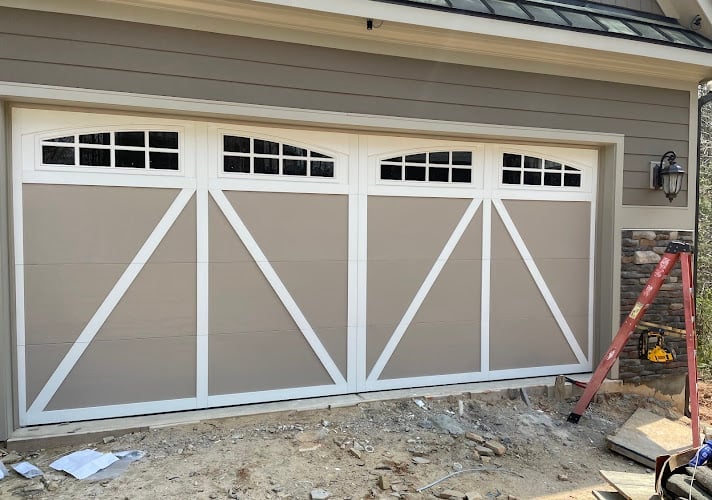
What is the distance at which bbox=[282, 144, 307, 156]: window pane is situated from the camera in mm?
4426

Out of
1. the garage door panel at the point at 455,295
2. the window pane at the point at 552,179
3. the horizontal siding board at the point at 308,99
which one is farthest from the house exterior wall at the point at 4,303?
the window pane at the point at 552,179

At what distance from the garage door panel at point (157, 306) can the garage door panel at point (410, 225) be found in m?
1.63

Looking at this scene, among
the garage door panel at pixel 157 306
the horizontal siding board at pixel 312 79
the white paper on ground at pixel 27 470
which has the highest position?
the horizontal siding board at pixel 312 79

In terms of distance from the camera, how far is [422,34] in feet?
14.6

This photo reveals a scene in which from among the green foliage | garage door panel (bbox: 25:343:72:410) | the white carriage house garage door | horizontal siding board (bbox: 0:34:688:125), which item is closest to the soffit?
horizontal siding board (bbox: 0:34:688:125)

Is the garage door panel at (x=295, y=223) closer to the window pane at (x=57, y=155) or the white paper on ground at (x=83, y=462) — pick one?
the window pane at (x=57, y=155)

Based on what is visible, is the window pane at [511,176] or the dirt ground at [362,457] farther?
the window pane at [511,176]

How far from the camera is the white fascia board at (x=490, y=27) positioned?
400 centimetres

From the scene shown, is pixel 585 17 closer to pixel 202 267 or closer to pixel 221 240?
pixel 221 240

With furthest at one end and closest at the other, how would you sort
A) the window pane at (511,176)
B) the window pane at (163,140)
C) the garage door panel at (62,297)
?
the window pane at (511,176) < the window pane at (163,140) < the garage door panel at (62,297)

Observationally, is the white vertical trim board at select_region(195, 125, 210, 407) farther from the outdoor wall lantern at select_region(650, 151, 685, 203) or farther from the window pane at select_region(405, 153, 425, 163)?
the outdoor wall lantern at select_region(650, 151, 685, 203)

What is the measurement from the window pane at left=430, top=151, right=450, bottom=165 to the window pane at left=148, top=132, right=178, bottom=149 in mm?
2317

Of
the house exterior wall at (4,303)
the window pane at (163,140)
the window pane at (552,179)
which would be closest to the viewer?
the house exterior wall at (4,303)

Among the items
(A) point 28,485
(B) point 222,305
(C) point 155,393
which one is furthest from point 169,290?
(A) point 28,485
